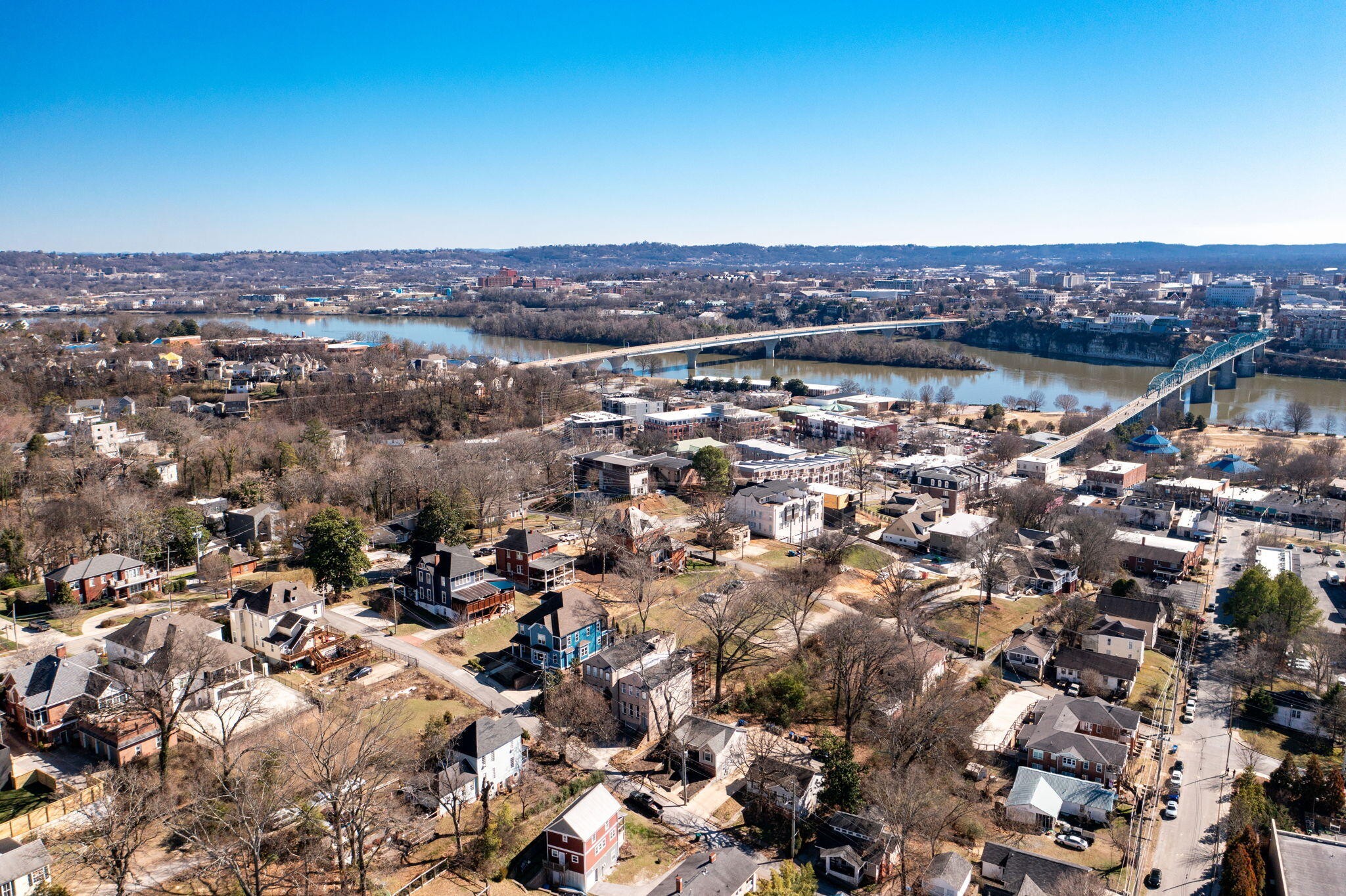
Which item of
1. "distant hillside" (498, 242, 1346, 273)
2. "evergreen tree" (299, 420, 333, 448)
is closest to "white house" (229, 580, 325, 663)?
"evergreen tree" (299, 420, 333, 448)

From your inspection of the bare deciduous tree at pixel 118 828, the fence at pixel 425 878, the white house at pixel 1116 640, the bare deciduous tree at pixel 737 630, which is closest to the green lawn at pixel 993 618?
the white house at pixel 1116 640

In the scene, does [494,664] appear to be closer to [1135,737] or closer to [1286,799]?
[1135,737]

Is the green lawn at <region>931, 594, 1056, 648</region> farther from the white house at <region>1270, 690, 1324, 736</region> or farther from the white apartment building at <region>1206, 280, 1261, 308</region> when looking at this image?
the white apartment building at <region>1206, 280, 1261, 308</region>

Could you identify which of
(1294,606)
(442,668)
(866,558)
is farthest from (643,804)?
(1294,606)

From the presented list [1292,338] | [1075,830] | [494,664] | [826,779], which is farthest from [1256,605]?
[1292,338]

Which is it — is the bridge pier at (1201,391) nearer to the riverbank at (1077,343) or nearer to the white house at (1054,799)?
the riverbank at (1077,343)

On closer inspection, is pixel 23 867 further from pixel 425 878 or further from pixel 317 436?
pixel 317 436
